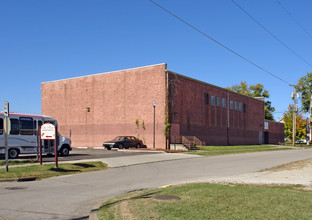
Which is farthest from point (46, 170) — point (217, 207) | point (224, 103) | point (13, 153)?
point (224, 103)

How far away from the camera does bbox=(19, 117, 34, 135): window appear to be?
2279 centimetres

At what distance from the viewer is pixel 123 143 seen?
35.5m

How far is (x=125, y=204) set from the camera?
779 centimetres

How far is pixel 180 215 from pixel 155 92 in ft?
104

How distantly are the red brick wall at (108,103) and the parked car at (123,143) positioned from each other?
1.85 metres

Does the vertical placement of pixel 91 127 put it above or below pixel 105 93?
below

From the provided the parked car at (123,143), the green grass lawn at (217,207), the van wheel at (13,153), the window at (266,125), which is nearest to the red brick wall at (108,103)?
the parked car at (123,143)

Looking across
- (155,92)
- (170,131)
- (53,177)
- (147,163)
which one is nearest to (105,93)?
(155,92)

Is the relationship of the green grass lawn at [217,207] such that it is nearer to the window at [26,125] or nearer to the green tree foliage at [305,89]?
the window at [26,125]

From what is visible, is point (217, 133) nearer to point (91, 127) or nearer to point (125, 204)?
point (91, 127)

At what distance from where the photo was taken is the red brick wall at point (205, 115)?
38.5 meters

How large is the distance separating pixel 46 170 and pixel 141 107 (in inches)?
940

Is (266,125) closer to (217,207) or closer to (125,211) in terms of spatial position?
(217,207)

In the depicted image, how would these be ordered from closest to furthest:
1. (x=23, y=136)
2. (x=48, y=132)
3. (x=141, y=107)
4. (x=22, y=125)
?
1. (x=48, y=132)
2. (x=23, y=136)
3. (x=22, y=125)
4. (x=141, y=107)
